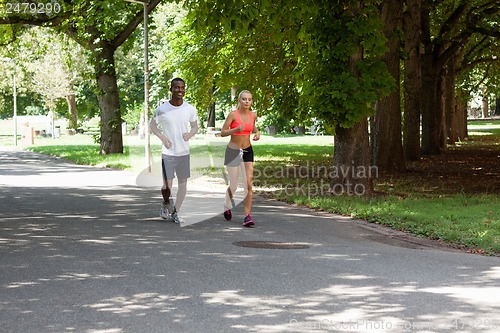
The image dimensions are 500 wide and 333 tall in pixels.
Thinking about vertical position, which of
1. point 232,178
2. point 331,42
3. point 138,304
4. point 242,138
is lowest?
point 138,304

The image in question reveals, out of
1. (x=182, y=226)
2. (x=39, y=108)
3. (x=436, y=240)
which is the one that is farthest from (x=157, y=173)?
(x=39, y=108)

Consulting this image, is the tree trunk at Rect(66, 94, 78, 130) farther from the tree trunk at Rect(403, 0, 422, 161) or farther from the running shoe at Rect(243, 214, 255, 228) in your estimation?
the running shoe at Rect(243, 214, 255, 228)

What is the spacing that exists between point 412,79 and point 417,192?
450 inches

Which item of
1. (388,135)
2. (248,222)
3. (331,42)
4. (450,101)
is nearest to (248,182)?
(248,222)

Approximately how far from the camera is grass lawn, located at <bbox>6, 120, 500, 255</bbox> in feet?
42.4

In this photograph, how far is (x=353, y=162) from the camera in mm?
18250

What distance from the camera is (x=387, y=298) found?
307 inches

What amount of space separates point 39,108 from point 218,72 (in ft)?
274

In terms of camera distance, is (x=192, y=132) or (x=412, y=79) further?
(x=412, y=79)

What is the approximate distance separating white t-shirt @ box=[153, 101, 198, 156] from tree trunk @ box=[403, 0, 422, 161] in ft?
52.9

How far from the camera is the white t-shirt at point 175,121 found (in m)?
13.0

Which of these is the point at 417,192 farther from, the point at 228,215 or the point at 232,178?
the point at 232,178

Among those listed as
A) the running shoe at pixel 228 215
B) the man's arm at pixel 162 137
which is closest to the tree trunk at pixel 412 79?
the running shoe at pixel 228 215

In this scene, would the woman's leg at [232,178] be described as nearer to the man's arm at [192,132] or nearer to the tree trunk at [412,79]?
the man's arm at [192,132]
